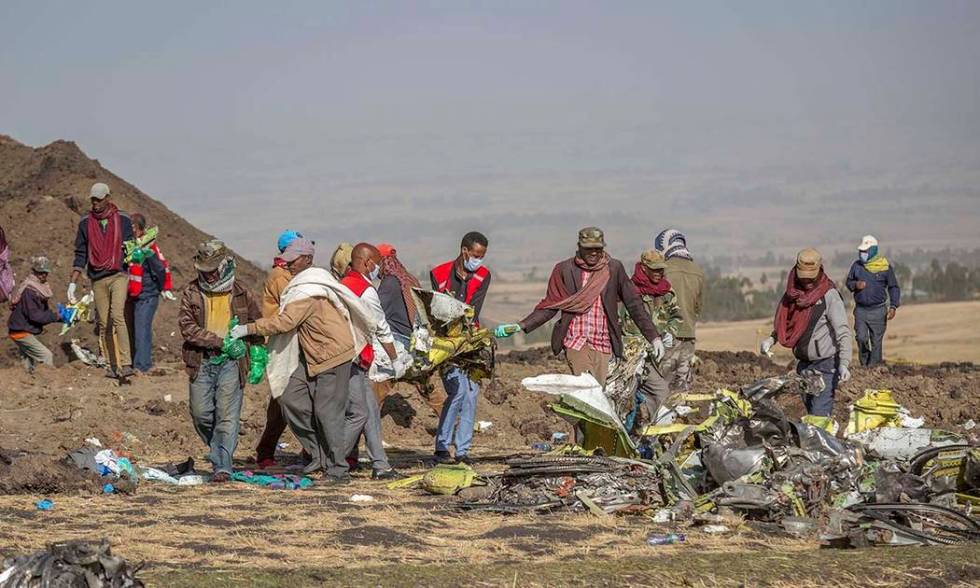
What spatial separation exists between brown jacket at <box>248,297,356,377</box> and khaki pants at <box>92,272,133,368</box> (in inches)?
237

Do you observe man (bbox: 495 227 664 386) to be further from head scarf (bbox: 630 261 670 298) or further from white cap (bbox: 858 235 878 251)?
white cap (bbox: 858 235 878 251)

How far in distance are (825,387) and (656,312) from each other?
1.72 metres

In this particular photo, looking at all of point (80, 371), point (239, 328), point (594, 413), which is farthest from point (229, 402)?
point (80, 371)

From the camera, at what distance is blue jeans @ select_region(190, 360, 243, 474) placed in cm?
1223

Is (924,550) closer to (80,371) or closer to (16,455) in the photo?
(16,455)

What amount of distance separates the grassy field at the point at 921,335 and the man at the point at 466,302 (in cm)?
1395

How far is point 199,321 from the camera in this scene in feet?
39.8

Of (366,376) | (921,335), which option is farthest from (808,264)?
(921,335)

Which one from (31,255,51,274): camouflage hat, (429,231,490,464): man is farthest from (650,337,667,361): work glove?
(31,255,51,274): camouflage hat

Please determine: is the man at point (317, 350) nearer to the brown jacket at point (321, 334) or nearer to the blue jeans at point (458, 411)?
the brown jacket at point (321, 334)

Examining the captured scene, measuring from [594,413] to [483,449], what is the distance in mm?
3743

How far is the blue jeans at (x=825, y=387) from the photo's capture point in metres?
13.5

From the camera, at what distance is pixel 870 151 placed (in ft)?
560

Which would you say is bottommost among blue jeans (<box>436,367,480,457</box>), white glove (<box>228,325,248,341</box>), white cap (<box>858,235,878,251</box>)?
blue jeans (<box>436,367,480,457</box>)
